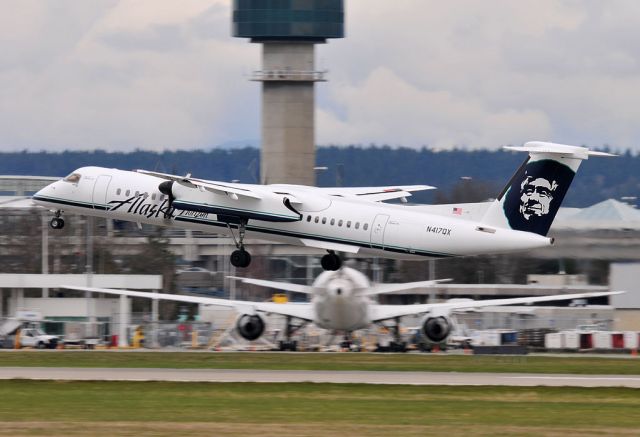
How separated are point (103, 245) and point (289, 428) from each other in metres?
69.5

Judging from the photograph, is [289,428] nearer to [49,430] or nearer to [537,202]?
[49,430]

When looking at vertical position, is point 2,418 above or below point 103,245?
below

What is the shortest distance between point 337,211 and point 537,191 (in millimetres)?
7321

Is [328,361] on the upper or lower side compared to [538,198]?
lower

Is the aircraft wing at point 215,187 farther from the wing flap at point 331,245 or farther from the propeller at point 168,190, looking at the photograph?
the wing flap at point 331,245

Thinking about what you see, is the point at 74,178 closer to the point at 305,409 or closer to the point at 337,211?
the point at 337,211

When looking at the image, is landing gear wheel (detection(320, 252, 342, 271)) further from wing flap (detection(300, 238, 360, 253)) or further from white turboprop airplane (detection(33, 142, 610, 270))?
wing flap (detection(300, 238, 360, 253))

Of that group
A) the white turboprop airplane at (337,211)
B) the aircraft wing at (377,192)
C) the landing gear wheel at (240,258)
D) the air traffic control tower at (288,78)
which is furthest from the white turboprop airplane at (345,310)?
the air traffic control tower at (288,78)

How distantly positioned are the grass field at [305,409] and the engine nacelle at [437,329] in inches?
747

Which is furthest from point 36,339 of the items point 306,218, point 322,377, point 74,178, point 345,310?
point 322,377

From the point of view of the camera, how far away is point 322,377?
40.8 m

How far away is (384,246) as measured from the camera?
155ft

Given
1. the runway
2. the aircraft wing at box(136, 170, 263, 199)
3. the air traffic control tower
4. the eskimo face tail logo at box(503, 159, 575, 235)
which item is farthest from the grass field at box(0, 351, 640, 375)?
the air traffic control tower

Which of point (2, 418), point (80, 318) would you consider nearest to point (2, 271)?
point (80, 318)
